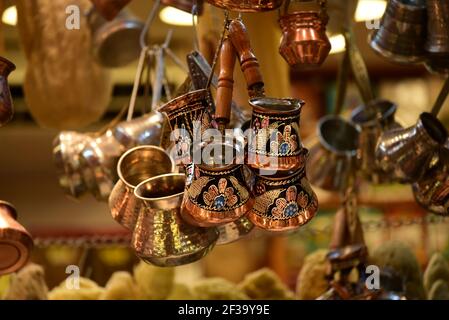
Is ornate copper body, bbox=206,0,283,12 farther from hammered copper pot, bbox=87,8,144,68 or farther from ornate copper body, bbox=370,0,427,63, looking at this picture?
hammered copper pot, bbox=87,8,144,68

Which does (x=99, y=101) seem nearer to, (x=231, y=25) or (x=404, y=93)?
A: (x=231, y=25)

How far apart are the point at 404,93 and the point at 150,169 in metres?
2.64

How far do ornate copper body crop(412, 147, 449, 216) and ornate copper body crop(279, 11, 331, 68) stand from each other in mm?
381

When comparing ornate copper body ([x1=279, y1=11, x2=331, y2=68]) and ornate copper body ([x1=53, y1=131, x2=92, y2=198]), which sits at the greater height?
ornate copper body ([x1=279, y1=11, x2=331, y2=68])

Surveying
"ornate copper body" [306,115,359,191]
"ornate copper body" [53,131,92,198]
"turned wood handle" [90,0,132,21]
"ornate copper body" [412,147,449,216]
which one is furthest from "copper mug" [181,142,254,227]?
"ornate copper body" [306,115,359,191]

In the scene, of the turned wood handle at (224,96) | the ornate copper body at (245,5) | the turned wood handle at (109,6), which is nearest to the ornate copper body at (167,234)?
the turned wood handle at (224,96)

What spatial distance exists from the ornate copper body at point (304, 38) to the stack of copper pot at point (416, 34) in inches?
13.1

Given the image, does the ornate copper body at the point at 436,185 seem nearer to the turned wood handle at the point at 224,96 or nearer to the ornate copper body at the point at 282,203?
the ornate copper body at the point at 282,203

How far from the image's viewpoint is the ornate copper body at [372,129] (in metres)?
2.06

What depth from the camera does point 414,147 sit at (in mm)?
1734

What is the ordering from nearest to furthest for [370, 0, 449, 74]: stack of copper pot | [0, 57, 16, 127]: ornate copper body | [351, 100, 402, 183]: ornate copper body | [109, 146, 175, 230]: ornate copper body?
[0, 57, 16, 127]: ornate copper body → [109, 146, 175, 230]: ornate copper body → [370, 0, 449, 74]: stack of copper pot → [351, 100, 402, 183]: ornate copper body

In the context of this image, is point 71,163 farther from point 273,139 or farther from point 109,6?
point 273,139

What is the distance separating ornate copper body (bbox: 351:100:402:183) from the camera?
2.06 metres
